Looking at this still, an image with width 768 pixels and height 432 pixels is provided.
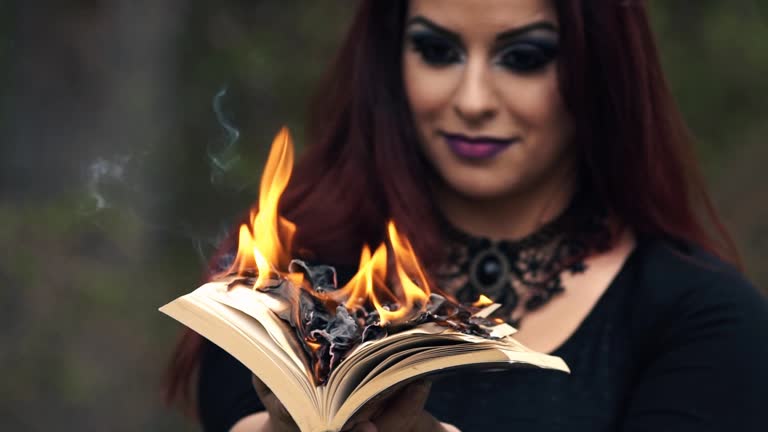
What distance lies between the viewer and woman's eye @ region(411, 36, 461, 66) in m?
2.58

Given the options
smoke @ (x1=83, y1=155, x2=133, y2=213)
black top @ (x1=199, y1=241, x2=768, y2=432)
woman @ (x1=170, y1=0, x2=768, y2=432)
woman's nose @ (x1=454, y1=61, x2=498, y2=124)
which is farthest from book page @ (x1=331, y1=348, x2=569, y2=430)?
smoke @ (x1=83, y1=155, x2=133, y2=213)

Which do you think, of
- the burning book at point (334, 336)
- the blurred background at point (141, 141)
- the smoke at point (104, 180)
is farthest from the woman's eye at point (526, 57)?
the blurred background at point (141, 141)

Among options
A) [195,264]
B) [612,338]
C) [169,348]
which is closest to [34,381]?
[169,348]

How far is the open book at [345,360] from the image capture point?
67.1 inches

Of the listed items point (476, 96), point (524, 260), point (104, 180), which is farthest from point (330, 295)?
point (104, 180)

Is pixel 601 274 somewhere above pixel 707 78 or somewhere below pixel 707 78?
below

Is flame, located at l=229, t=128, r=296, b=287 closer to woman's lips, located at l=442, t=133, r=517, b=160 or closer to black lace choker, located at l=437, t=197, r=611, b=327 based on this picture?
woman's lips, located at l=442, t=133, r=517, b=160

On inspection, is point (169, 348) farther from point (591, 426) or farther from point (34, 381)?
point (591, 426)

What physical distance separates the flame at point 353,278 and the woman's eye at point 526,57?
598mm

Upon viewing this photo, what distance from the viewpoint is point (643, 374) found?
248cm

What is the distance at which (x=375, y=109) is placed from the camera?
9.07 feet

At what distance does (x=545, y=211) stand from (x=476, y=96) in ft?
1.07

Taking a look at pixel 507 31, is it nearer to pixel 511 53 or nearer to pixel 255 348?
pixel 511 53

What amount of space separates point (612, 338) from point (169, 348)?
12.4 ft
